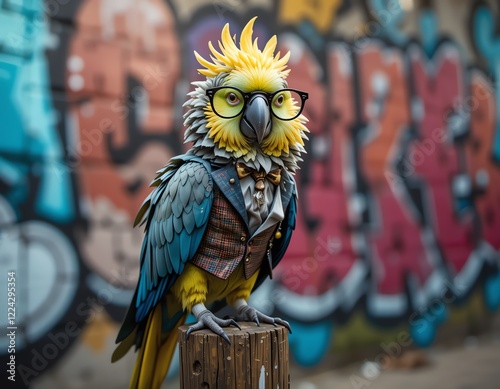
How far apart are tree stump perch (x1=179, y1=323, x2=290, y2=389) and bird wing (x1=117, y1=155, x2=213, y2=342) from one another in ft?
0.64

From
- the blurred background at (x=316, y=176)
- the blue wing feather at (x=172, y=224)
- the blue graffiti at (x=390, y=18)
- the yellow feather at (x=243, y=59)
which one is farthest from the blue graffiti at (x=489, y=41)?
the blue wing feather at (x=172, y=224)

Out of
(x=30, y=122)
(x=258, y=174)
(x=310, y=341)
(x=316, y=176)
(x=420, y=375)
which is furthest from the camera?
(x=420, y=375)

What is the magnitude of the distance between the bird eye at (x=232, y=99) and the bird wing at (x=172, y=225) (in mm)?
217

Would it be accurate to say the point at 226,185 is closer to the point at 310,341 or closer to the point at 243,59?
the point at 243,59

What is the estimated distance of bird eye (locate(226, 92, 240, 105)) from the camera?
1.54m

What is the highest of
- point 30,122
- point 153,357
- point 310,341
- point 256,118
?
point 256,118

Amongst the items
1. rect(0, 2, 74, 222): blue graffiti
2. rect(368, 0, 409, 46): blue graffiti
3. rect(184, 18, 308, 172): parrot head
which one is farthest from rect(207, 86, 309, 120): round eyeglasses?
rect(368, 0, 409, 46): blue graffiti

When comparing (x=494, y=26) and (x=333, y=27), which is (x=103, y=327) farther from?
(x=494, y=26)

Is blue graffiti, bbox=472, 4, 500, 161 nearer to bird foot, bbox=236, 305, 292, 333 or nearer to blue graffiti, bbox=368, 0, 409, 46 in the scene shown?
blue graffiti, bbox=368, 0, 409, 46

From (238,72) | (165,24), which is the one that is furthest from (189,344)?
(165,24)

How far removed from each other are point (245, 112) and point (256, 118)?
58mm

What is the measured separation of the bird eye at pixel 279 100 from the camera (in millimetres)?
1572

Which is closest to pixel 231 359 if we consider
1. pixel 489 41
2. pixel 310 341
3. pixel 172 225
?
pixel 172 225

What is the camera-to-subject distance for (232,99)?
1541 mm
